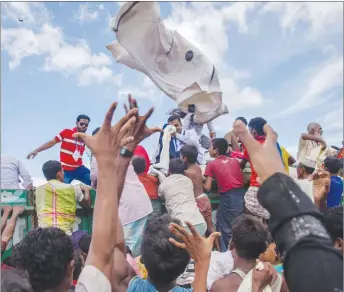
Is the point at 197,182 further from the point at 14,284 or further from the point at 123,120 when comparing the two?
the point at 14,284

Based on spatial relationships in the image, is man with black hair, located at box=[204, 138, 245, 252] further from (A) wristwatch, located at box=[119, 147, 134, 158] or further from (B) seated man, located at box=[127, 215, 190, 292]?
(B) seated man, located at box=[127, 215, 190, 292]

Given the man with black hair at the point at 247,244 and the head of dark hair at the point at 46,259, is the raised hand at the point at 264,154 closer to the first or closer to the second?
the head of dark hair at the point at 46,259

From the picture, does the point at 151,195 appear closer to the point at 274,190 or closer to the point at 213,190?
the point at 213,190

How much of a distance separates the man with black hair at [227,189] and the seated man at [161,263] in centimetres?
365

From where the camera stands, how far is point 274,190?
4.01 feet

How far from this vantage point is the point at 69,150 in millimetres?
6906

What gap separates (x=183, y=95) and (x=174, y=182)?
2.72 metres

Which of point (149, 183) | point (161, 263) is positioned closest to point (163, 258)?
point (161, 263)

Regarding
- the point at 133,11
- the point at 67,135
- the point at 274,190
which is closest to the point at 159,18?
the point at 133,11

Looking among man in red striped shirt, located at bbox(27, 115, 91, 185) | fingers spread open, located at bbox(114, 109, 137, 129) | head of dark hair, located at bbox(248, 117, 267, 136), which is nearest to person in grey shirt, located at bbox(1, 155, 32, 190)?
man in red striped shirt, located at bbox(27, 115, 91, 185)

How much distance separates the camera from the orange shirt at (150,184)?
568 cm

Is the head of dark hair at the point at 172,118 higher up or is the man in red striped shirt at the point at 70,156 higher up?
the head of dark hair at the point at 172,118

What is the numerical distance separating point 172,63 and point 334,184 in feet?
13.1

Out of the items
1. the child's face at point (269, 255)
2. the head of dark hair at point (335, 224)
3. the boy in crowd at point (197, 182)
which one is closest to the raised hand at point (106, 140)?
the head of dark hair at point (335, 224)
